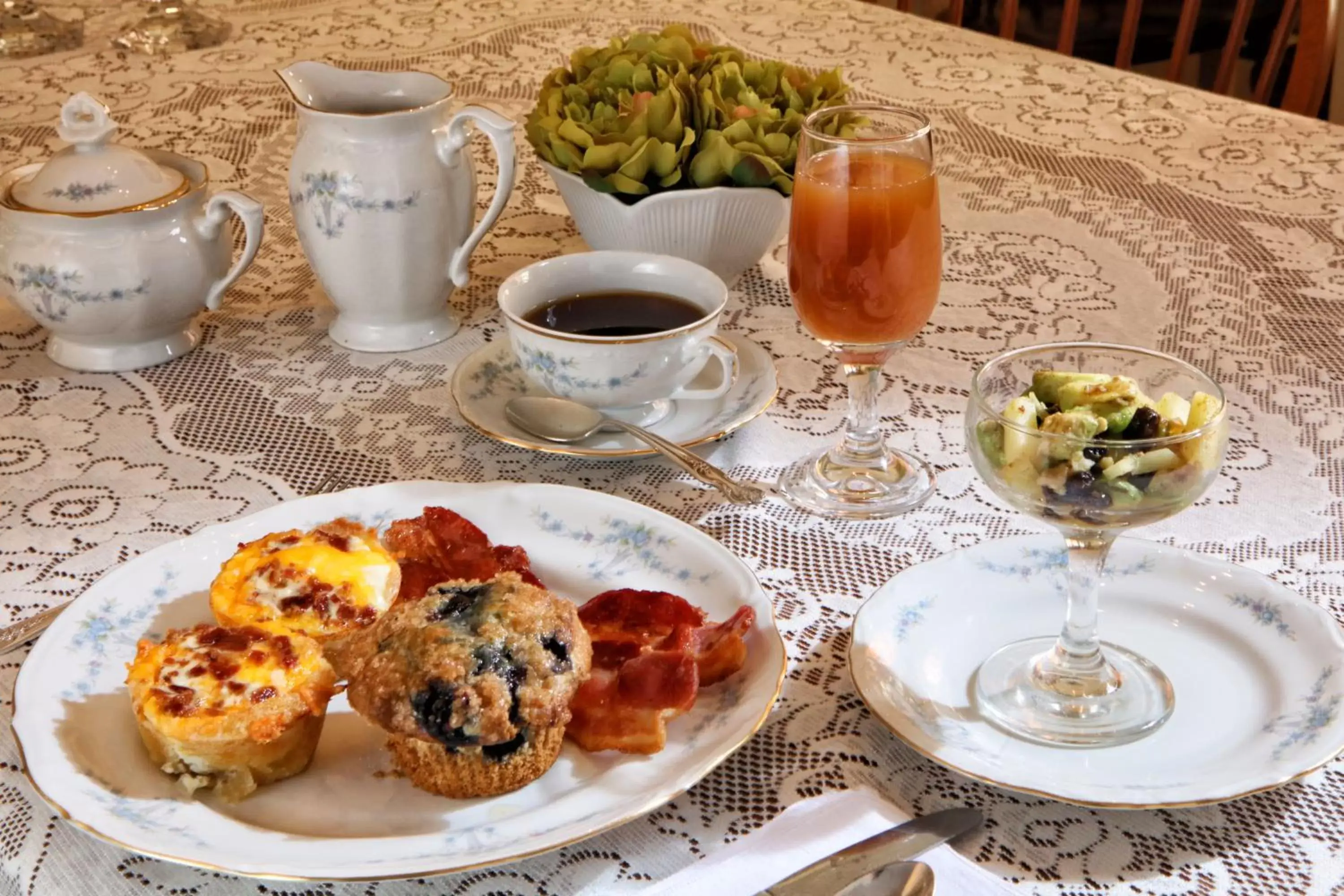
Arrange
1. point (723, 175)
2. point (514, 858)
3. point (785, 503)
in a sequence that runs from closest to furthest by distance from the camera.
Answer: point (514, 858), point (785, 503), point (723, 175)

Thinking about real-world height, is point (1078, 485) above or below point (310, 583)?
above

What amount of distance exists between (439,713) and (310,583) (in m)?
0.16

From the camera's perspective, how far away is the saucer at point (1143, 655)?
68 cm

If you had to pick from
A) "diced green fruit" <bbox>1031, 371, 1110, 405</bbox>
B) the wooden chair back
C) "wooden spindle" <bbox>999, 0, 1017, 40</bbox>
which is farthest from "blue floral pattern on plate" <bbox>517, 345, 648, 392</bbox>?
"wooden spindle" <bbox>999, 0, 1017, 40</bbox>

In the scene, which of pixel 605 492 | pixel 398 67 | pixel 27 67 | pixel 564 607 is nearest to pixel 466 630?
pixel 564 607

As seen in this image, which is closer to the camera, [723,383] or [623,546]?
[623,546]

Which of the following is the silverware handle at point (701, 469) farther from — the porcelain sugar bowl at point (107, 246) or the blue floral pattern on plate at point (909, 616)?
the porcelain sugar bowl at point (107, 246)

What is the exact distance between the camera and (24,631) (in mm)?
830

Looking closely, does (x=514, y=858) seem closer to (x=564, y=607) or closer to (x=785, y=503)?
(x=564, y=607)

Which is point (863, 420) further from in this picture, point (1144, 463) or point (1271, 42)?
point (1271, 42)

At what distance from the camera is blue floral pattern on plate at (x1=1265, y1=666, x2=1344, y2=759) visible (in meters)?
0.70

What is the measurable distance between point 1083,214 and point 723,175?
48 cm

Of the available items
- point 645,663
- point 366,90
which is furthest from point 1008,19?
point 645,663

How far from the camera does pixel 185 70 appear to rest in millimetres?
1904
